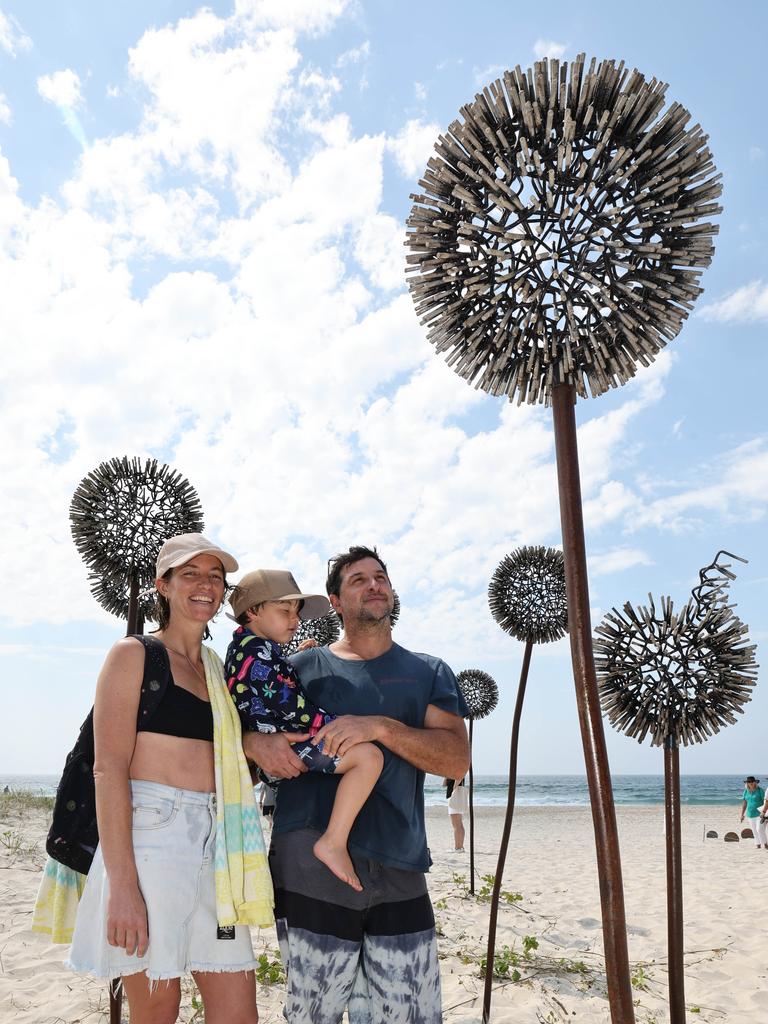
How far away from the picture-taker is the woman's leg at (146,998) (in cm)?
263

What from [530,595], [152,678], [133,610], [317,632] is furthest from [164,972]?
[317,632]

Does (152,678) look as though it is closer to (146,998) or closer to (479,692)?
(146,998)

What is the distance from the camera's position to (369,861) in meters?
3.12

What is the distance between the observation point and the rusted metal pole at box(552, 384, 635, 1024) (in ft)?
7.57

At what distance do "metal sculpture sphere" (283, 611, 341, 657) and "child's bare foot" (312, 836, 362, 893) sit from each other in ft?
16.9

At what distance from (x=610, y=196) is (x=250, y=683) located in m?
2.51

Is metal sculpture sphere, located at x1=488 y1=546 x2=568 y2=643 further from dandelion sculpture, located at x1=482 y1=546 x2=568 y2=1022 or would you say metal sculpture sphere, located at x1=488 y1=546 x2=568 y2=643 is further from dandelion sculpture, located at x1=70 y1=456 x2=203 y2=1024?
dandelion sculpture, located at x1=70 y1=456 x2=203 y2=1024

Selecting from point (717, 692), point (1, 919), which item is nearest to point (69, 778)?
point (717, 692)

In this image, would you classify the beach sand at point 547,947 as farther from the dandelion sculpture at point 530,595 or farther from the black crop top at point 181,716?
the black crop top at point 181,716

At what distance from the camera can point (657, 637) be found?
126 inches

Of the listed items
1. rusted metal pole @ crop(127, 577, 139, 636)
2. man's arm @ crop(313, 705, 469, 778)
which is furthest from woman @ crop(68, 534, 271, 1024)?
rusted metal pole @ crop(127, 577, 139, 636)

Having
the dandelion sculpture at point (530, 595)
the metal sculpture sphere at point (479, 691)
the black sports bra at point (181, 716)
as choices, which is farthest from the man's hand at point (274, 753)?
the metal sculpture sphere at point (479, 691)

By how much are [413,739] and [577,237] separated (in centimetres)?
214

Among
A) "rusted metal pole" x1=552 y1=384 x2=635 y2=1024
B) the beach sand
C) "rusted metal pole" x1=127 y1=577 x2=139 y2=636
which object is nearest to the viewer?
"rusted metal pole" x1=552 y1=384 x2=635 y2=1024
